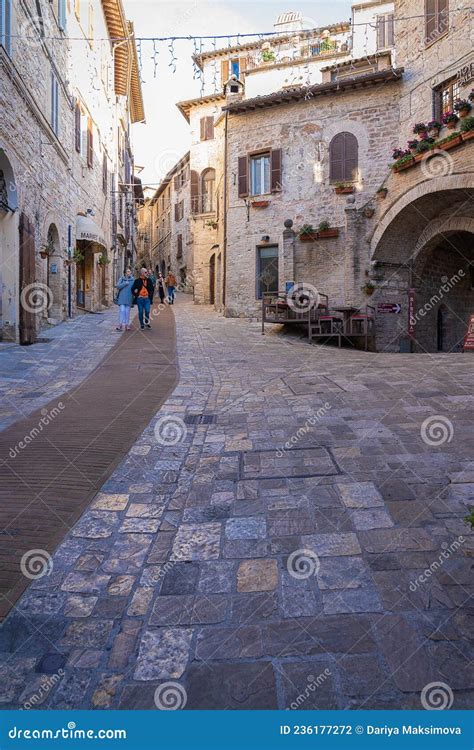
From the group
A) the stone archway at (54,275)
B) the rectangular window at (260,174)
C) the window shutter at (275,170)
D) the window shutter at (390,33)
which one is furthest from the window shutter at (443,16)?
the stone archway at (54,275)

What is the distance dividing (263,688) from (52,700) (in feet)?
2.96

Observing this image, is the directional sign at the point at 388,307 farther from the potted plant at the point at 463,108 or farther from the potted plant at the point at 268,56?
the potted plant at the point at 268,56

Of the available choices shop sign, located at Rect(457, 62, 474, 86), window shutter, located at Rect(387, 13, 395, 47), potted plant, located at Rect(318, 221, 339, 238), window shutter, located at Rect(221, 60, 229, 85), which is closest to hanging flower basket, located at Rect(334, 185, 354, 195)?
potted plant, located at Rect(318, 221, 339, 238)

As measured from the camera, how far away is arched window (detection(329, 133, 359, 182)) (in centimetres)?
1900

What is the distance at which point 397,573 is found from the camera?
3.15 meters

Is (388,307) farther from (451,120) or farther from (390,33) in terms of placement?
(390,33)

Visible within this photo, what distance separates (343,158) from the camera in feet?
62.8

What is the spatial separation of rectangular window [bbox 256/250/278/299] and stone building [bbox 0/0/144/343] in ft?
20.0

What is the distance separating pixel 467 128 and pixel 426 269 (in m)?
5.92

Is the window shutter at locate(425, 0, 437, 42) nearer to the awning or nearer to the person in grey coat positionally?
the person in grey coat

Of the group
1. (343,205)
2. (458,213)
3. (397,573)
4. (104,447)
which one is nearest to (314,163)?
(343,205)

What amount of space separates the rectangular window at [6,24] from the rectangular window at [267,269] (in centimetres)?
1192

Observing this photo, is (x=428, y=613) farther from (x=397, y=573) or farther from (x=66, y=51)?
(x=66, y=51)

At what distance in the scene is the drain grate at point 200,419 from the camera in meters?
6.44
